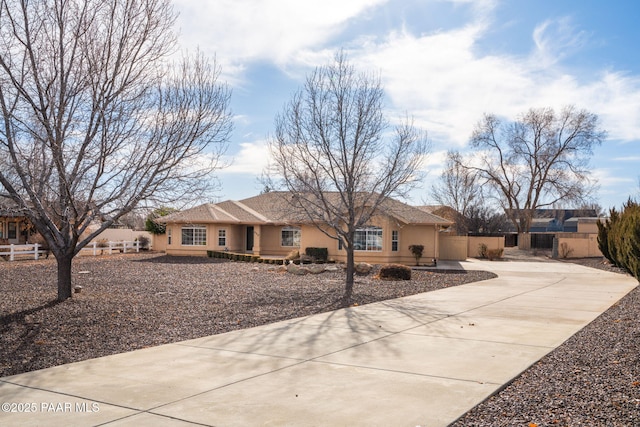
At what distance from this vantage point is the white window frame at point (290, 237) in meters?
38.4

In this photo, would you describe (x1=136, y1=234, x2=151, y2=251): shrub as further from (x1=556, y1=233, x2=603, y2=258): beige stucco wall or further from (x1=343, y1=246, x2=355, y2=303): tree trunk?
(x1=556, y1=233, x2=603, y2=258): beige stucco wall

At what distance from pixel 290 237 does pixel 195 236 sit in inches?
240

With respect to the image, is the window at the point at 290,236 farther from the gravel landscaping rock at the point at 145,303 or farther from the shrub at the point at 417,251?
the gravel landscaping rock at the point at 145,303

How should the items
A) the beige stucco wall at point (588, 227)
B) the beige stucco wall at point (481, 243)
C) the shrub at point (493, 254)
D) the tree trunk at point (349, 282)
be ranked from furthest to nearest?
1. the beige stucco wall at point (588, 227)
2. the beige stucco wall at point (481, 243)
3. the shrub at point (493, 254)
4. the tree trunk at point (349, 282)

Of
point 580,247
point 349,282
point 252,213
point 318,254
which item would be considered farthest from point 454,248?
point 349,282

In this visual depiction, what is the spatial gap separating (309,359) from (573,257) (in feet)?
130

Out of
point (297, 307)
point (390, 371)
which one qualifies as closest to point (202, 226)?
point (297, 307)

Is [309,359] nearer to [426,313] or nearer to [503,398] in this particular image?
[503,398]

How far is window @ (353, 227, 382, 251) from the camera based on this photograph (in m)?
34.1

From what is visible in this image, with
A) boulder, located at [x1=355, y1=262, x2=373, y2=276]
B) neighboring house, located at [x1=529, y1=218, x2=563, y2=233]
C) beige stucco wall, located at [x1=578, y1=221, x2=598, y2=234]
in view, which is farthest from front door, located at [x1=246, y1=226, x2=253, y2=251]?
neighboring house, located at [x1=529, y1=218, x2=563, y2=233]

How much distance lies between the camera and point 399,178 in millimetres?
18906

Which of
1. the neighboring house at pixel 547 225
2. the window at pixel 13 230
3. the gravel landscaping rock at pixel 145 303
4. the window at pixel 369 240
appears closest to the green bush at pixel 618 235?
the gravel landscaping rock at pixel 145 303

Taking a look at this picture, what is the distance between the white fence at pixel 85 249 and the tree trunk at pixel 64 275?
19.8 m

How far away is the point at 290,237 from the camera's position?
38.8 metres
